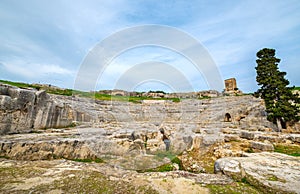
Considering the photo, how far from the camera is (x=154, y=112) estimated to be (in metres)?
36.1

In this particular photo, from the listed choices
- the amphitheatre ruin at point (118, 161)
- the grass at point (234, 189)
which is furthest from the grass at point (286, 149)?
the grass at point (234, 189)

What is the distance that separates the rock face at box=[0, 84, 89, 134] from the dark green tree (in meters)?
20.8

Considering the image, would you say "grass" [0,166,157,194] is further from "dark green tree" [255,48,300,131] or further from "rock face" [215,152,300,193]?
"dark green tree" [255,48,300,131]

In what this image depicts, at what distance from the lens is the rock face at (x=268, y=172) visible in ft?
11.8

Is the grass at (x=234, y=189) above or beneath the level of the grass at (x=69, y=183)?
above

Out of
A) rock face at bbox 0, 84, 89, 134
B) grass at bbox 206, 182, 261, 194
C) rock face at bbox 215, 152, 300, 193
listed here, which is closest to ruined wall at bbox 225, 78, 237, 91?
rock face at bbox 215, 152, 300, 193

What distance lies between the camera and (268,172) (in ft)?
14.3

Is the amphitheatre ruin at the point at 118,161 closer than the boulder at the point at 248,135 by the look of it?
Yes

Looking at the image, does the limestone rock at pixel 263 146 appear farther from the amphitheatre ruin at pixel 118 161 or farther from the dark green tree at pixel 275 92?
the dark green tree at pixel 275 92

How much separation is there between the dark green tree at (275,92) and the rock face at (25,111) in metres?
20.8

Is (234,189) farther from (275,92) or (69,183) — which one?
(275,92)

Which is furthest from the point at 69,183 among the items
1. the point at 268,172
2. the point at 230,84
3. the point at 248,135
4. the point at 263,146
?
the point at 230,84

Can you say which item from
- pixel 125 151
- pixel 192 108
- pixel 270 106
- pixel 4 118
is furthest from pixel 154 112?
pixel 4 118

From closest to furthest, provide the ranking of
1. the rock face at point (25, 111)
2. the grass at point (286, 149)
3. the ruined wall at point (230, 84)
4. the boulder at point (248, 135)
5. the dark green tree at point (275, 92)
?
the grass at point (286, 149), the rock face at point (25, 111), the boulder at point (248, 135), the dark green tree at point (275, 92), the ruined wall at point (230, 84)
